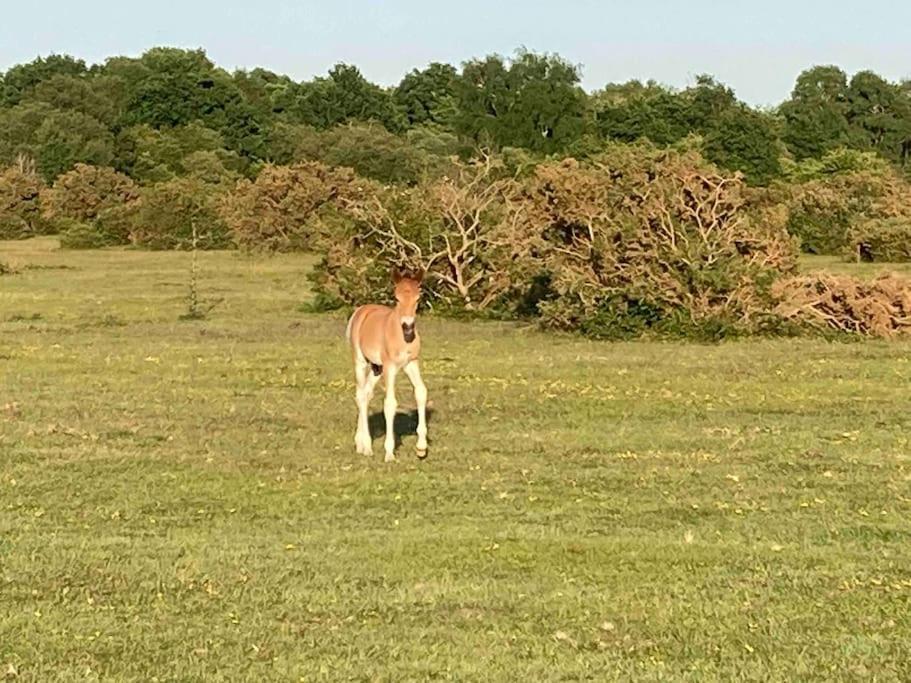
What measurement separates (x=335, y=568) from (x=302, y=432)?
6.31 meters

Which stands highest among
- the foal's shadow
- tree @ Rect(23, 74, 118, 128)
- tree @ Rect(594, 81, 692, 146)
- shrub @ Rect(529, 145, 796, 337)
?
tree @ Rect(23, 74, 118, 128)

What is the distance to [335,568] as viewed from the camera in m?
8.94

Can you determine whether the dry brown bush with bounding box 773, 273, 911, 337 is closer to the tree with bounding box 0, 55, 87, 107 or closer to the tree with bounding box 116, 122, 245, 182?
the tree with bounding box 116, 122, 245, 182

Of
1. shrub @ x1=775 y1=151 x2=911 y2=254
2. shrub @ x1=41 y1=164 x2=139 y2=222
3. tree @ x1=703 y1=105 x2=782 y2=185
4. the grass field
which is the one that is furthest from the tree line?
the grass field

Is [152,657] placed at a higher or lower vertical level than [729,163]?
lower

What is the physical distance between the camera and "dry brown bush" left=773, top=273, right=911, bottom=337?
25750 mm

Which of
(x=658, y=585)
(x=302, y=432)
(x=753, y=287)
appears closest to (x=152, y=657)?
(x=658, y=585)

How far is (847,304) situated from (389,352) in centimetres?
1512

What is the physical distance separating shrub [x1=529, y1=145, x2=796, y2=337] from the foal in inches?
490

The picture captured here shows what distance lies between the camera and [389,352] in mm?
14000

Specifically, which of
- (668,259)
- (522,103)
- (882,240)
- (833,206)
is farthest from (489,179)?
(522,103)

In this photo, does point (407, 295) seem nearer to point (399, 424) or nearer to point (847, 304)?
point (399, 424)

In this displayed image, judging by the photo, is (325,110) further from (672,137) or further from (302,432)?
(302,432)

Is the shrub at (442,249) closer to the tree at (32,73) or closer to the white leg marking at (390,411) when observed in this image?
the white leg marking at (390,411)
